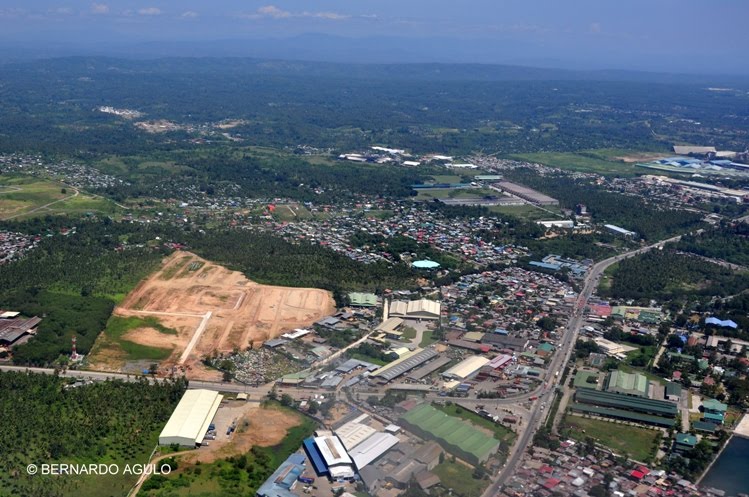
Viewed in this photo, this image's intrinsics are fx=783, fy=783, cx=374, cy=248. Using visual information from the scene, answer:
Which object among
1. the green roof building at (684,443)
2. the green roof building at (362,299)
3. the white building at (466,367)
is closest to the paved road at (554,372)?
the white building at (466,367)

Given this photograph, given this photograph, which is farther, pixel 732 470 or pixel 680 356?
pixel 680 356

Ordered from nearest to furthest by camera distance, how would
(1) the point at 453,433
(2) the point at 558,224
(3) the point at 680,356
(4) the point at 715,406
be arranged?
1. (1) the point at 453,433
2. (4) the point at 715,406
3. (3) the point at 680,356
4. (2) the point at 558,224

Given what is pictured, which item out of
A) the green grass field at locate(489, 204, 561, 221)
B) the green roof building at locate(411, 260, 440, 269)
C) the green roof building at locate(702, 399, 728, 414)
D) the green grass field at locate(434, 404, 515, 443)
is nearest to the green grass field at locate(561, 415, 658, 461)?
the green grass field at locate(434, 404, 515, 443)

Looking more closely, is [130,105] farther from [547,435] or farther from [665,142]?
[547,435]

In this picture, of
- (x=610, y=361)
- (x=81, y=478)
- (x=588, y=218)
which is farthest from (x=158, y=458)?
(x=588, y=218)

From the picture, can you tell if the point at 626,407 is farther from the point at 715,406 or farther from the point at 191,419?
the point at 191,419

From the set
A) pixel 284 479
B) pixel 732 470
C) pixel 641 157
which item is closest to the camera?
pixel 284 479

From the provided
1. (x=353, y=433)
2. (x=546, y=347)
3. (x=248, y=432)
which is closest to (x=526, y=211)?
(x=546, y=347)

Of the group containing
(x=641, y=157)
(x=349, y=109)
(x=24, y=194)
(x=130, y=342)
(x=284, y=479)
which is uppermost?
(x=349, y=109)
